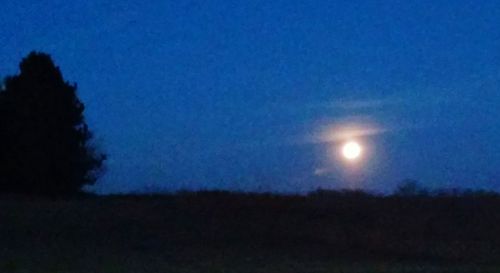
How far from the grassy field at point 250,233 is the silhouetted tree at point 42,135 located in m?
7.47

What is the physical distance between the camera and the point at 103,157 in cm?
5903

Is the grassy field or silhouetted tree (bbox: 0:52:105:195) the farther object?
silhouetted tree (bbox: 0:52:105:195)

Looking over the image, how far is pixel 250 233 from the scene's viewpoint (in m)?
40.6

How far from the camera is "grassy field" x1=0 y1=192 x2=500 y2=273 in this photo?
1323 inches

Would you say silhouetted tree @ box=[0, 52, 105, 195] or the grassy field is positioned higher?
silhouetted tree @ box=[0, 52, 105, 195]

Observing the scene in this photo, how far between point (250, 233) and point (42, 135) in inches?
681

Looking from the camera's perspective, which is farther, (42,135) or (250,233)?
(42,135)

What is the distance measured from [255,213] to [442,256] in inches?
310

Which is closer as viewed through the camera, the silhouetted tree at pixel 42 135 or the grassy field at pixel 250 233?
the grassy field at pixel 250 233

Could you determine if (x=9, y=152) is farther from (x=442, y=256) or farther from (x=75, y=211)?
(x=442, y=256)

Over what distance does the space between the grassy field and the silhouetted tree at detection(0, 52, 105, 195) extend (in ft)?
24.5

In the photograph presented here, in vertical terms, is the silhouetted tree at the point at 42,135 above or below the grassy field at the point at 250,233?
above

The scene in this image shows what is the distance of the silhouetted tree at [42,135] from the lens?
5475 centimetres

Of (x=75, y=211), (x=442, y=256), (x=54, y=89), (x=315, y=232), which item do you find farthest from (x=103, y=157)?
(x=442, y=256)
